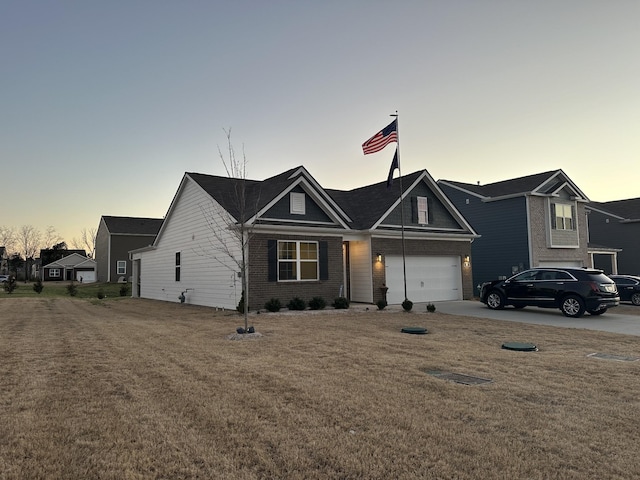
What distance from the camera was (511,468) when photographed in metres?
3.20

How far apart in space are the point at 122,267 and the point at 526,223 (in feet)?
126

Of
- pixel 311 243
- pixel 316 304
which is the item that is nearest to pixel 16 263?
pixel 311 243

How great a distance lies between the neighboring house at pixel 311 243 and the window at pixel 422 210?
Result: 0.16 feet

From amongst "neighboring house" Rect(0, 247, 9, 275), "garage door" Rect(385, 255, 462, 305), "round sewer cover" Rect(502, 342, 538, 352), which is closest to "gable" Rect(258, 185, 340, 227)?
"garage door" Rect(385, 255, 462, 305)

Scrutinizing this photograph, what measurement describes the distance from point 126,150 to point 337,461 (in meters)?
19.5

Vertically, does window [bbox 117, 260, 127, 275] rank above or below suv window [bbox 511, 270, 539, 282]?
above

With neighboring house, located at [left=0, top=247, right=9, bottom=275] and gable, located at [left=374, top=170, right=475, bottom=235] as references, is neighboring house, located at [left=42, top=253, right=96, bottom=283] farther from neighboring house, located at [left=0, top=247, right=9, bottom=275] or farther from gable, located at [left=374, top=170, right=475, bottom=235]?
gable, located at [left=374, top=170, right=475, bottom=235]

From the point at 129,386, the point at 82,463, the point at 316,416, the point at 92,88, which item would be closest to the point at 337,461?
the point at 316,416

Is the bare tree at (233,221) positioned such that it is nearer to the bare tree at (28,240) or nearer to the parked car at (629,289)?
the parked car at (629,289)

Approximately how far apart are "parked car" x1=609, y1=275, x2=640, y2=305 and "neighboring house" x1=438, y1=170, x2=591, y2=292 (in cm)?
486

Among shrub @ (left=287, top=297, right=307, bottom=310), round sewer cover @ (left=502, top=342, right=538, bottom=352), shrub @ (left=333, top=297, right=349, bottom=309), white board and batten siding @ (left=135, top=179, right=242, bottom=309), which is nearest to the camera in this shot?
round sewer cover @ (left=502, top=342, right=538, bottom=352)

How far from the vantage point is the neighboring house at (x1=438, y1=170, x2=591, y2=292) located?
24250mm

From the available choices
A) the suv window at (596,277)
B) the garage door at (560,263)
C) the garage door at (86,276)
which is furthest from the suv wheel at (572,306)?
the garage door at (86,276)

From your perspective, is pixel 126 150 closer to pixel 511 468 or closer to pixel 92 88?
pixel 92 88
